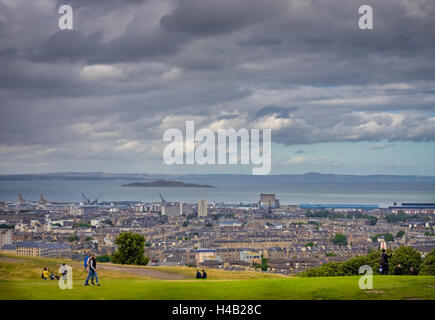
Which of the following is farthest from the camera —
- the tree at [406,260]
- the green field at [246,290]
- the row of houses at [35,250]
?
the row of houses at [35,250]

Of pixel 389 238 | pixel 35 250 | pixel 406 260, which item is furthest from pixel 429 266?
pixel 389 238

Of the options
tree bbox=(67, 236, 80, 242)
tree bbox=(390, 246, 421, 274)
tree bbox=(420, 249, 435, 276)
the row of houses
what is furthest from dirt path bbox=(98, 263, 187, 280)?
tree bbox=(67, 236, 80, 242)

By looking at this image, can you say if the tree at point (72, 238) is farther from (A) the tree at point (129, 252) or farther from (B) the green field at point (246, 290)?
(B) the green field at point (246, 290)

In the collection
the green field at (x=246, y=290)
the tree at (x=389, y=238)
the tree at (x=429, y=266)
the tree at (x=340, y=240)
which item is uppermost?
the green field at (x=246, y=290)

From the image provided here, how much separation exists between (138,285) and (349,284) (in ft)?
22.7

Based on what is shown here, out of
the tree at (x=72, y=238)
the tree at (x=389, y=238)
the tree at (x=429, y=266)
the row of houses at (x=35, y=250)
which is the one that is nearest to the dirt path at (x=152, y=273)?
the tree at (x=429, y=266)

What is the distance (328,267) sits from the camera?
34625mm

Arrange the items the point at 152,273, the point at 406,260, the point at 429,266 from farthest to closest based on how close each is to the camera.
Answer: the point at 406,260 < the point at 152,273 < the point at 429,266

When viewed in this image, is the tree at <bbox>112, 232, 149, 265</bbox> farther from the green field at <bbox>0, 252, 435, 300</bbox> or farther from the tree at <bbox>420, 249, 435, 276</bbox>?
the green field at <bbox>0, 252, 435, 300</bbox>

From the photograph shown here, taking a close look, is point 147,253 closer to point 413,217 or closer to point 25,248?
point 25,248

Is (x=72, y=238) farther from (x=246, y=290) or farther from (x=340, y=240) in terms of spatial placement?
(x=246, y=290)

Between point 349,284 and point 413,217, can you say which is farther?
point 413,217
